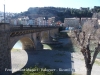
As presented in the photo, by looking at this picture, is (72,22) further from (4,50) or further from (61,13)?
(4,50)

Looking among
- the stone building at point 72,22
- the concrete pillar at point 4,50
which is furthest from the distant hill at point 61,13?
the concrete pillar at point 4,50

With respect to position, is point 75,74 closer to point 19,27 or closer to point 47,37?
point 19,27

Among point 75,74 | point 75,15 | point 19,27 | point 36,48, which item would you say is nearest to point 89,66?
point 75,74

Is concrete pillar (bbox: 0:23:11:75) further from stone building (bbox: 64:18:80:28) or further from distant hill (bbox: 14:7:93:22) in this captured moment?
distant hill (bbox: 14:7:93:22)

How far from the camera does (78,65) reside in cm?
2375

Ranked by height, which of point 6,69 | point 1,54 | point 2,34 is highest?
point 2,34

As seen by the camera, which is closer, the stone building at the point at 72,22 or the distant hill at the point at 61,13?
the stone building at the point at 72,22

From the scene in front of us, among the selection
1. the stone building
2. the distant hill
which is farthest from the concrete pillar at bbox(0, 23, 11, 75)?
the distant hill

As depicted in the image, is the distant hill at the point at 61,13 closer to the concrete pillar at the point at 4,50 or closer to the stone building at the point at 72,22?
the stone building at the point at 72,22

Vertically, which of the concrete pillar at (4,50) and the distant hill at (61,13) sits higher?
the distant hill at (61,13)

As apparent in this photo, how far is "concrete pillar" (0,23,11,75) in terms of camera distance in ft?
51.5

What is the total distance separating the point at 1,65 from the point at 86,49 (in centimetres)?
737

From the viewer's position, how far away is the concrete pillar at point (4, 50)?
51.5 feet

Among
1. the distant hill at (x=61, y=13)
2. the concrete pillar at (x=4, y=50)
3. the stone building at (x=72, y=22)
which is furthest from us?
the distant hill at (x=61, y=13)
